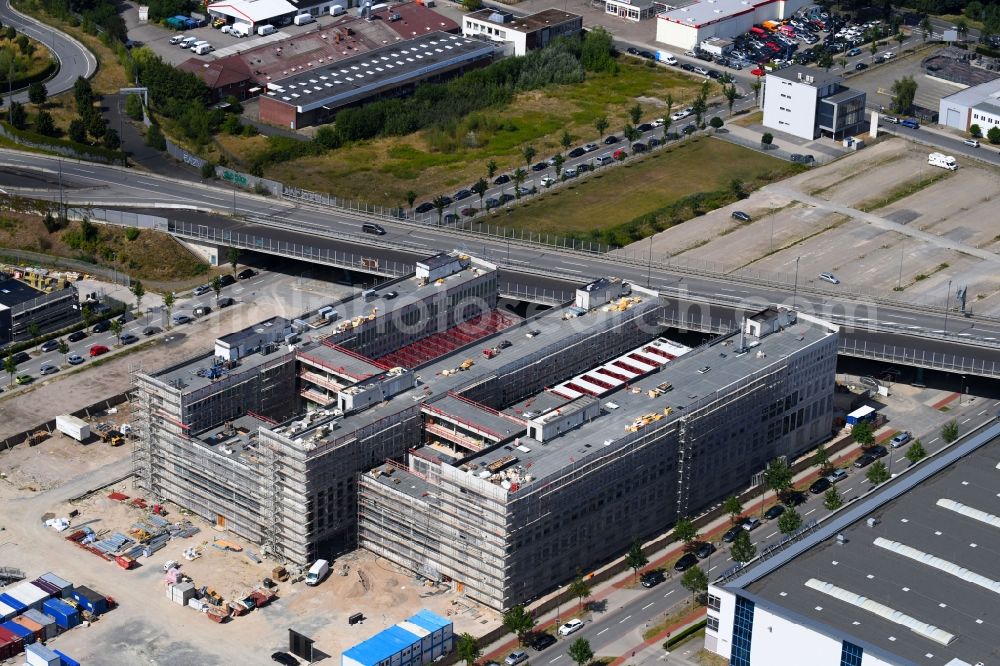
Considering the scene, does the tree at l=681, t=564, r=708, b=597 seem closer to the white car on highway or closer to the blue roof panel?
A: the white car on highway

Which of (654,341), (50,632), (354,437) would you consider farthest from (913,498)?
(50,632)

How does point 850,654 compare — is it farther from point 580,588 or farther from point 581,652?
point 580,588

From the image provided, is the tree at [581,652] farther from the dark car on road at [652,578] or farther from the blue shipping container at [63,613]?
the blue shipping container at [63,613]

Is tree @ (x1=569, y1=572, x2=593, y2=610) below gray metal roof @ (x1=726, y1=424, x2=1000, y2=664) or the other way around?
below

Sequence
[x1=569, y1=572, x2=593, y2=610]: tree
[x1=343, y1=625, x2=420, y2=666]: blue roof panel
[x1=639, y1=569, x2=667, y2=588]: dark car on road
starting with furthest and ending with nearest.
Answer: [x1=639, y1=569, x2=667, y2=588]: dark car on road < [x1=569, y1=572, x2=593, y2=610]: tree < [x1=343, y1=625, x2=420, y2=666]: blue roof panel

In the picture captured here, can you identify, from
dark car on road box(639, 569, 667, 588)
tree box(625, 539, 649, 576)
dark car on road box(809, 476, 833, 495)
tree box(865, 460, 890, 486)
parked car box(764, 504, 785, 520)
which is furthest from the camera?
dark car on road box(809, 476, 833, 495)

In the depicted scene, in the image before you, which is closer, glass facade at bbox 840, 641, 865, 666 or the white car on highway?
glass facade at bbox 840, 641, 865, 666

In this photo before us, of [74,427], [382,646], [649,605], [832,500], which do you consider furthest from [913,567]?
[74,427]

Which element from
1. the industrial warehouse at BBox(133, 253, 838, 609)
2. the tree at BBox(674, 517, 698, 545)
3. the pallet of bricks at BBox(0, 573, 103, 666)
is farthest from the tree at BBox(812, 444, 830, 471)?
the pallet of bricks at BBox(0, 573, 103, 666)

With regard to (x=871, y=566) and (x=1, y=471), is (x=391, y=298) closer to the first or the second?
(x=1, y=471)
